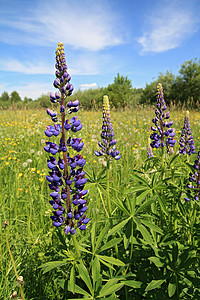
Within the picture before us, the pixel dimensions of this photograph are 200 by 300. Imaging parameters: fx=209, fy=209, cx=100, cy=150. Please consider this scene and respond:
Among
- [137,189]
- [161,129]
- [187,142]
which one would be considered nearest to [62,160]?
[137,189]

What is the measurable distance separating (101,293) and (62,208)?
2.13 ft

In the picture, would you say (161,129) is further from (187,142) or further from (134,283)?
(134,283)

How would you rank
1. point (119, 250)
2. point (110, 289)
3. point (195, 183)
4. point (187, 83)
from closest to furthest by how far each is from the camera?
point (110, 289), point (119, 250), point (195, 183), point (187, 83)

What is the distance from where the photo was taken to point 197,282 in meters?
1.56

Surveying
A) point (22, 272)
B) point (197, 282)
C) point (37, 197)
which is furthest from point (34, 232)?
point (197, 282)

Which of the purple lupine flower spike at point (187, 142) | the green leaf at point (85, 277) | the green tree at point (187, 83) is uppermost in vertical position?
the green tree at point (187, 83)

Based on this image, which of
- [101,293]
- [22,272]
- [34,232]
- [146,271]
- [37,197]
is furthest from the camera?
[37,197]

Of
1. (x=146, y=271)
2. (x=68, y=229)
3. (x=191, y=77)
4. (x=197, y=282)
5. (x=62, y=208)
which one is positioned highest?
(x=191, y=77)

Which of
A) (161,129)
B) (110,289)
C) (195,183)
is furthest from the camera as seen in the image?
(161,129)

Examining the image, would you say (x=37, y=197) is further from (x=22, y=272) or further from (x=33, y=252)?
(x=22, y=272)

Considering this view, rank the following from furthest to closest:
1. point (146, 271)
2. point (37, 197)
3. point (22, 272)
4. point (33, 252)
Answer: point (37, 197) < point (33, 252) < point (22, 272) < point (146, 271)

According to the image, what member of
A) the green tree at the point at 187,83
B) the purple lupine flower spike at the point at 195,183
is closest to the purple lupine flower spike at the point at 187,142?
the purple lupine flower spike at the point at 195,183

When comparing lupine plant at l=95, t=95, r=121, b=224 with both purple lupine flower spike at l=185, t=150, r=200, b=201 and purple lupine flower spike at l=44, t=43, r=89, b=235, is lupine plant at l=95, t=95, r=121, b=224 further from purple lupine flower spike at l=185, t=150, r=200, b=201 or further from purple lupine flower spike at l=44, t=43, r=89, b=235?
purple lupine flower spike at l=185, t=150, r=200, b=201

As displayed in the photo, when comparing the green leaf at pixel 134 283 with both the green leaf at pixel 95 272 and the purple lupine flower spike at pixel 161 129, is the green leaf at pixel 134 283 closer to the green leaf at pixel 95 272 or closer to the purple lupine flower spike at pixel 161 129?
the green leaf at pixel 95 272
